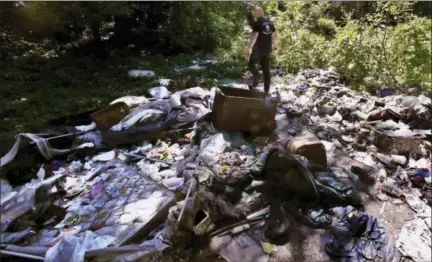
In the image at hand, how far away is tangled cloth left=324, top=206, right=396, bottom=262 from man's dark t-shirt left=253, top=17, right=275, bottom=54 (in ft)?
9.34

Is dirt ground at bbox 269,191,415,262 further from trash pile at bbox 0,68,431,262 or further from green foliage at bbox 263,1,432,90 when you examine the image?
green foliage at bbox 263,1,432,90

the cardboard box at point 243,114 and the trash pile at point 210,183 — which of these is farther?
the cardboard box at point 243,114

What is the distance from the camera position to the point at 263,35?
471 centimetres

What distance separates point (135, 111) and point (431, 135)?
147 inches

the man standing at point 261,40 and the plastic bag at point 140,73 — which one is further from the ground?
the man standing at point 261,40

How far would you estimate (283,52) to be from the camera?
714 cm

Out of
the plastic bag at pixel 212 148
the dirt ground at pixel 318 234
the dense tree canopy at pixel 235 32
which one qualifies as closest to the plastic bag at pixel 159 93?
the plastic bag at pixel 212 148

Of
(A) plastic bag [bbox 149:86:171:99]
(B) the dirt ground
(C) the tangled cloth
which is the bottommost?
(B) the dirt ground

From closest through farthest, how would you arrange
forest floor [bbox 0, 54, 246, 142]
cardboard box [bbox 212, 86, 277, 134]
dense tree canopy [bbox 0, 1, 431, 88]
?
cardboard box [bbox 212, 86, 277, 134] → forest floor [bbox 0, 54, 246, 142] → dense tree canopy [bbox 0, 1, 431, 88]

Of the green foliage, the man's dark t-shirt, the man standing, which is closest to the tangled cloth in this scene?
the man standing

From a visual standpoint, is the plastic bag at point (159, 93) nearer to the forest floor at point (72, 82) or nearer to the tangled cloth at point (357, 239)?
the forest floor at point (72, 82)

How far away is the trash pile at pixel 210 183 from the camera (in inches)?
95.4

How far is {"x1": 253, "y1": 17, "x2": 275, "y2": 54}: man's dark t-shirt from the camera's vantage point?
15.4 ft

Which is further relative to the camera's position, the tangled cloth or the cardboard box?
the cardboard box
